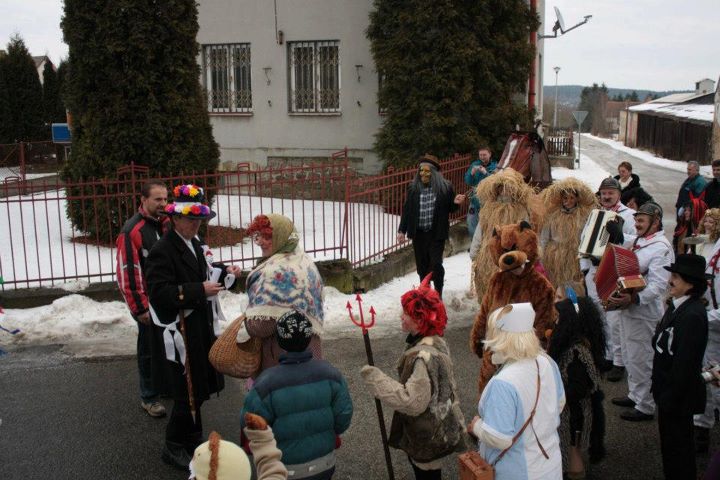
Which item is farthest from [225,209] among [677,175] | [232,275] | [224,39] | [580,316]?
[677,175]

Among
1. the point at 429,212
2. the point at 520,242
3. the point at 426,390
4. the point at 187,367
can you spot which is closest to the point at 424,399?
the point at 426,390

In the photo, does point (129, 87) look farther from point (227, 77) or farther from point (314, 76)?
point (227, 77)

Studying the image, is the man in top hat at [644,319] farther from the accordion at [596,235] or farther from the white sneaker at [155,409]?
the white sneaker at [155,409]

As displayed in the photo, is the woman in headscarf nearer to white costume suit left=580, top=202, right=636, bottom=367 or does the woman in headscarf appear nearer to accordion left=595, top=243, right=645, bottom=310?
accordion left=595, top=243, right=645, bottom=310

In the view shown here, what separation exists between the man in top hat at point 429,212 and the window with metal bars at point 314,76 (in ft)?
26.1

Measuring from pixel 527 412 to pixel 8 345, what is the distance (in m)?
6.29

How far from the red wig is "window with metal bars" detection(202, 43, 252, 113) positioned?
13439mm

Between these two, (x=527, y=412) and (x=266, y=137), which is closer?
(x=527, y=412)

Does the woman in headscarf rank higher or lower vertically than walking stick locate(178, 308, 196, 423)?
higher

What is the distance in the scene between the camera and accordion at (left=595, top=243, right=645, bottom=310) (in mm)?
5555

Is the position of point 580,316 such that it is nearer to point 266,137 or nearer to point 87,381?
point 87,381

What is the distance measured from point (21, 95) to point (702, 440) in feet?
98.3

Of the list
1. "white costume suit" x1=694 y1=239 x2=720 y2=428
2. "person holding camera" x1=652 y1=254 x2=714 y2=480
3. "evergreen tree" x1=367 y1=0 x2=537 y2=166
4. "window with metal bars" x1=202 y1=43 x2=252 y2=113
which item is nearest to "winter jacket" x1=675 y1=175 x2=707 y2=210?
"evergreen tree" x1=367 y1=0 x2=537 y2=166

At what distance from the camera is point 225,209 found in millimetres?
13586
